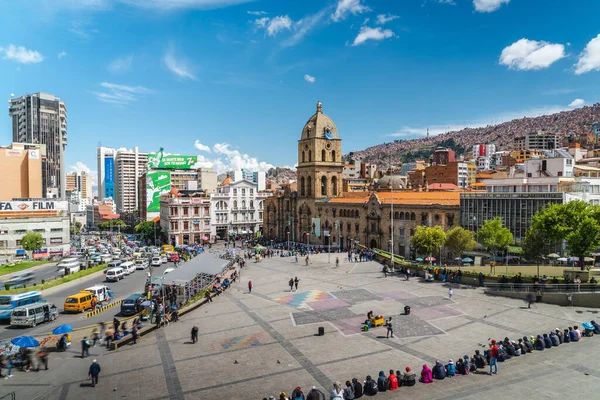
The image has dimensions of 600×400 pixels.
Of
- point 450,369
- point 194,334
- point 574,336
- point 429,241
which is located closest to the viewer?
point 450,369

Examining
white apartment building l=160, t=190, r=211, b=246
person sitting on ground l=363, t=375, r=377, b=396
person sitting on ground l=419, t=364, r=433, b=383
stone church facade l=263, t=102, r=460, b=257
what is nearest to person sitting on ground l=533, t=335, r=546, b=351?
person sitting on ground l=419, t=364, r=433, b=383

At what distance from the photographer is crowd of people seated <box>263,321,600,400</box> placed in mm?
16312

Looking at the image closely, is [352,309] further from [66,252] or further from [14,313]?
[66,252]

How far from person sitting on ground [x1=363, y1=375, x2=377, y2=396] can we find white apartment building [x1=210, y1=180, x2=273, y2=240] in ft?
240

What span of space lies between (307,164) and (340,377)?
64.1m

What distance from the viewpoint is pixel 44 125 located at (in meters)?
144

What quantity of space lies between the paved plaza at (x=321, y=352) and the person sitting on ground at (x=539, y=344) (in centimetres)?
36

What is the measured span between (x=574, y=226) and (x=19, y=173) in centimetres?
11107

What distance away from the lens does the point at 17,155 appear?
330 feet

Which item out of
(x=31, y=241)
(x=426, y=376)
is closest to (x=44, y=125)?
(x=31, y=241)

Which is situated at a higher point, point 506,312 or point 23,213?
point 23,213

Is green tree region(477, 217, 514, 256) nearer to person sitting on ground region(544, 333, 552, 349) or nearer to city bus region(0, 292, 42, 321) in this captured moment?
person sitting on ground region(544, 333, 552, 349)

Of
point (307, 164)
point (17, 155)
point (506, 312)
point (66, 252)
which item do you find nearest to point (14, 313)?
point (506, 312)

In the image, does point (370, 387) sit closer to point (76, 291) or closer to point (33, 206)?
point (76, 291)
